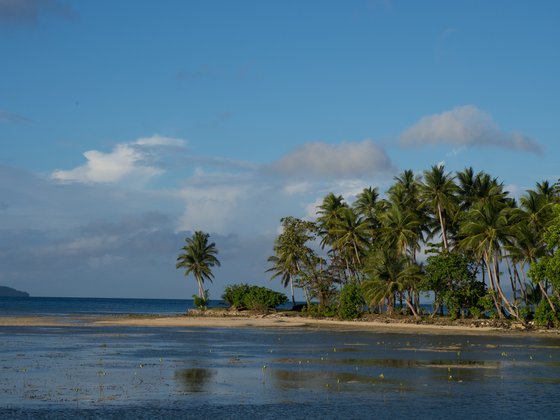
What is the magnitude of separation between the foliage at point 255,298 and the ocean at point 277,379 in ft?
151

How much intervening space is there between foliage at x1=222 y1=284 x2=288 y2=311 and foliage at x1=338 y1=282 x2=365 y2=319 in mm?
14785

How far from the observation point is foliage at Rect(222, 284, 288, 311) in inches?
4011

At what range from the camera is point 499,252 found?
75688 millimetres

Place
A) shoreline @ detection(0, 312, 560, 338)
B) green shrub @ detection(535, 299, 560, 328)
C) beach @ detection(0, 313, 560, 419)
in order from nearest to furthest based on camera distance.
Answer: beach @ detection(0, 313, 560, 419)
green shrub @ detection(535, 299, 560, 328)
shoreline @ detection(0, 312, 560, 338)

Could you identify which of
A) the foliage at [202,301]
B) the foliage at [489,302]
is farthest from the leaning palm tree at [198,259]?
the foliage at [489,302]

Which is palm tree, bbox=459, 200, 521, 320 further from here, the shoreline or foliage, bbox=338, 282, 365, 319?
foliage, bbox=338, 282, 365, 319

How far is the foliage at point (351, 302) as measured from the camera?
8775cm

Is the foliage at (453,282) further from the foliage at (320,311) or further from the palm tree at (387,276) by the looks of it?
the foliage at (320,311)

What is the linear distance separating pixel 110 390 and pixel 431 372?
53.1 feet

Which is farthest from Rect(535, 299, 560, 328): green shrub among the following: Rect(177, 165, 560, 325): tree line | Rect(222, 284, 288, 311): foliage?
Rect(222, 284, 288, 311): foliage

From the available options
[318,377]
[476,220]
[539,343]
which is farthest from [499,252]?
[318,377]

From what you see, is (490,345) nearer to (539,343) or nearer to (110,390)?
(539,343)

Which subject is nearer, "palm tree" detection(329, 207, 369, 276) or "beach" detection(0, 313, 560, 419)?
"beach" detection(0, 313, 560, 419)

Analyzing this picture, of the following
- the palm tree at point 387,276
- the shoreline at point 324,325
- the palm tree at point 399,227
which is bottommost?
the shoreline at point 324,325
